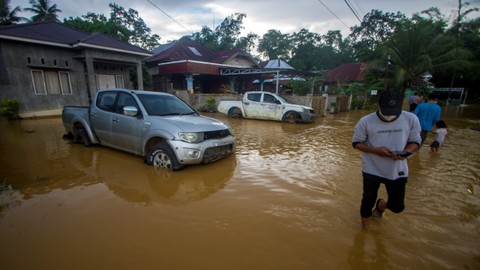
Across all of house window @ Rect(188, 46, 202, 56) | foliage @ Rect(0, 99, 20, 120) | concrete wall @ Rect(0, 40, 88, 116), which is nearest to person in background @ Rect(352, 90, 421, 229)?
foliage @ Rect(0, 99, 20, 120)

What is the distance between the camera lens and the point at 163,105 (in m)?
5.19

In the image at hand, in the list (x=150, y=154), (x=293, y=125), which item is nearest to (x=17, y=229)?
(x=150, y=154)

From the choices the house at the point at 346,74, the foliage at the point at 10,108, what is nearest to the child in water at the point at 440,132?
the foliage at the point at 10,108

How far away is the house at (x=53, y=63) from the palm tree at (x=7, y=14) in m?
19.8

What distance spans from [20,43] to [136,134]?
12.3 meters

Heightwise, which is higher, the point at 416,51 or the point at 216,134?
the point at 416,51

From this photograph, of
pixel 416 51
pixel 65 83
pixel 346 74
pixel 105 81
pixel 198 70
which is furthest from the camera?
pixel 346 74

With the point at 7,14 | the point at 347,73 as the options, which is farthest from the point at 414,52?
the point at 7,14

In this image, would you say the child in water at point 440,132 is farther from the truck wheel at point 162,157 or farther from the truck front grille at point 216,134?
the truck wheel at point 162,157

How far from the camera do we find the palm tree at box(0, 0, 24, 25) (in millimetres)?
25641

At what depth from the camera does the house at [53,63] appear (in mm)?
11367

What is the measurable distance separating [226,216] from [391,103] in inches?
92.9

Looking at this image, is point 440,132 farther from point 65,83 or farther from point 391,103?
point 65,83

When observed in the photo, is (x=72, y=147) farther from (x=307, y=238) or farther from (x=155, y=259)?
(x=307, y=238)
